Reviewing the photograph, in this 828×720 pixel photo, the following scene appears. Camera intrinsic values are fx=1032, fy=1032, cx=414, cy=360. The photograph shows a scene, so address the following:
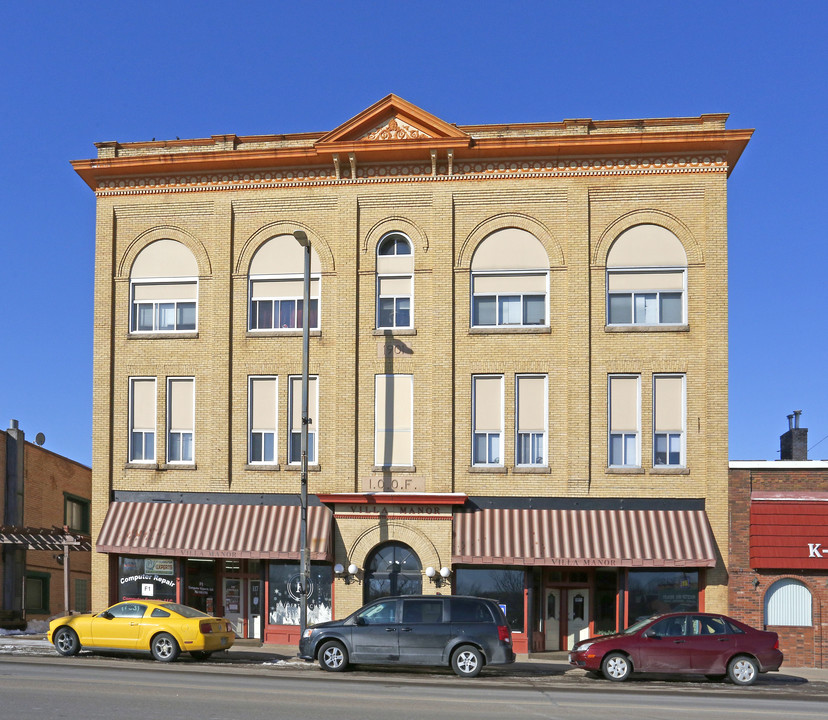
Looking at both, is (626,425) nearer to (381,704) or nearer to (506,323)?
(506,323)

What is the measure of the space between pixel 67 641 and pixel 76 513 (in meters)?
18.3

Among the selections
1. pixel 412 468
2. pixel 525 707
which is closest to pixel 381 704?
pixel 525 707

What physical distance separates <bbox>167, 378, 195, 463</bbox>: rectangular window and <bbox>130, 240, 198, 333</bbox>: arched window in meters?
A: 1.62

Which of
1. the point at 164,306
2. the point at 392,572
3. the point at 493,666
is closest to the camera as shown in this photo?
the point at 493,666

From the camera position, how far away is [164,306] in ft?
96.9

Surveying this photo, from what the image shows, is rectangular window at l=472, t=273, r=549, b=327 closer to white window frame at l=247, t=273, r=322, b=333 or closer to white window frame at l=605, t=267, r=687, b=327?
white window frame at l=605, t=267, r=687, b=327

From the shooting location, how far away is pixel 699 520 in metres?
26.4

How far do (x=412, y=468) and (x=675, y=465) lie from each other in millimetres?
6943

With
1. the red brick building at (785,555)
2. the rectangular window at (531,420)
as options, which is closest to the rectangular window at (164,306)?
the rectangular window at (531,420)

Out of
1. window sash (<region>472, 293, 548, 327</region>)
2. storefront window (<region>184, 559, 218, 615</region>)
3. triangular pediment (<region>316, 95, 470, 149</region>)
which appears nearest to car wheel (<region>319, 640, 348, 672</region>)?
storefront window (<region>184, 559, 218, 615</region>)

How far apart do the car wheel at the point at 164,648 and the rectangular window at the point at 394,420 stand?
7.80 metres

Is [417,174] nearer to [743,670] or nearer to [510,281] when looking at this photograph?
[510,281]

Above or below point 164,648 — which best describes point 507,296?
above

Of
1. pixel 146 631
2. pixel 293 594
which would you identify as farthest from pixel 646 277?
pixel 146 631
